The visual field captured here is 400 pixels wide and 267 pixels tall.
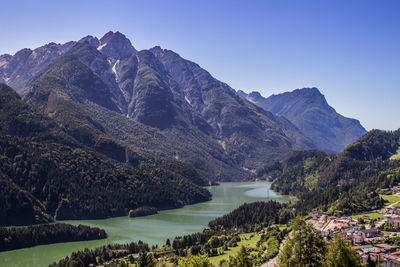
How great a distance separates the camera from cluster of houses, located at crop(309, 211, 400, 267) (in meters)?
75.4

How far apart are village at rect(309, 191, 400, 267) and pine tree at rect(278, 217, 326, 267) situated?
2623cm

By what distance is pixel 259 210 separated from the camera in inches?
6457

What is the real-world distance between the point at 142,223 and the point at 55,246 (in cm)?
4869

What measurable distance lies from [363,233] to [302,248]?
184 ft

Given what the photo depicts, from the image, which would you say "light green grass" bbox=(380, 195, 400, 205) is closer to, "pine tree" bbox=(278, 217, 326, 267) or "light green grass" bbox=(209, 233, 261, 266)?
"light green grass" bbox=(209, 233, 261, 266)

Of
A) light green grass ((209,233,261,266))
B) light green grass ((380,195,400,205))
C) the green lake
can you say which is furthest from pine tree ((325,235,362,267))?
light green grass ((380,195,400,205))

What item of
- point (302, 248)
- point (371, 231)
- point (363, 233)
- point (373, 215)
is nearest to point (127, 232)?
point (373, 215)

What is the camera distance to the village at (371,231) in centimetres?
7656

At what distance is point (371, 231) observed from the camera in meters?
95.6

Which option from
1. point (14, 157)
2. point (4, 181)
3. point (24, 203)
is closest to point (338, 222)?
point (24, 203)

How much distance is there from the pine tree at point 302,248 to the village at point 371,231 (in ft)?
86.1

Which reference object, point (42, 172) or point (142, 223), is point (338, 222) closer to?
point (142, 223)

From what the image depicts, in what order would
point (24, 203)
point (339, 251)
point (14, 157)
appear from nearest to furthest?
point (339, 251) < point (24, 203) < point (14, 157)

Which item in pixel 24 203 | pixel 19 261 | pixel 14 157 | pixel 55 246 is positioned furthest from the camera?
pixel 14 157
